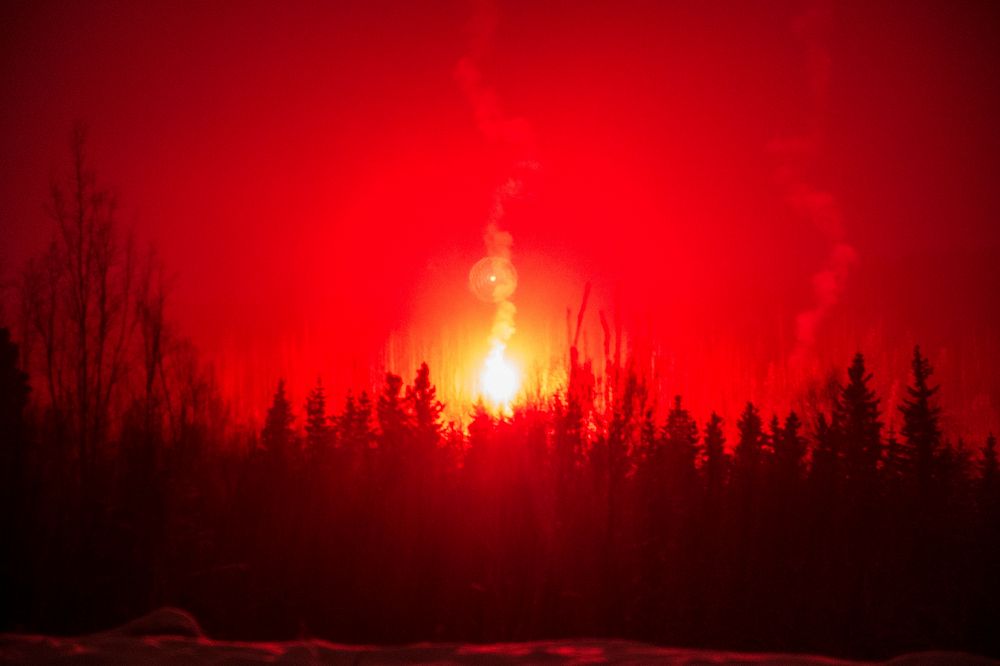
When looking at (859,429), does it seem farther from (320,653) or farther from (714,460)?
(320,653)

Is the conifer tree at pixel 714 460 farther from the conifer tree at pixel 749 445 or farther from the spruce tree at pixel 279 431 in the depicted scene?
the spruce tree at pixel 279 431

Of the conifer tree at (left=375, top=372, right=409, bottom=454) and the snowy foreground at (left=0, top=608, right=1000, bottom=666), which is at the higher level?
the conifer tree at (left=375, top=372, right=409, bottom=454)

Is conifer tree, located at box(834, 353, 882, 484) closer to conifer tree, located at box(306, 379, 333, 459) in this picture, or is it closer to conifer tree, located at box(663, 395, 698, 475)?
conifer tree, located at box(663, 395, 698, 475)

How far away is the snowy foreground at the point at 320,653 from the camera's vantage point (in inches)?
238

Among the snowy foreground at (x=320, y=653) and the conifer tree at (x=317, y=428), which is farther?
the conifer tree at (x=317, y=428)

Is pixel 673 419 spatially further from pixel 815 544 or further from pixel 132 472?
pixel 132 472

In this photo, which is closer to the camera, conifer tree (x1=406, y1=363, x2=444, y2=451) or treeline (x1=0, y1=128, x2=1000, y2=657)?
treeline (x1=0, y1=128, x2=1000, y2=657)

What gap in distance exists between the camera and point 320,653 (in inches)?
250

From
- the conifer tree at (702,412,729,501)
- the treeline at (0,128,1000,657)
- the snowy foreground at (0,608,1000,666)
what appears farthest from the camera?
the conifer tree at (702,412,729,501)

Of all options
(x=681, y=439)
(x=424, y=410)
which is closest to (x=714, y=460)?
(x=681, y=439)

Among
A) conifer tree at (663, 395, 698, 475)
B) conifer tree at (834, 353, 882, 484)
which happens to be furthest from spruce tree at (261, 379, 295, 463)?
conifer tree at (834, 353, 882, 484)

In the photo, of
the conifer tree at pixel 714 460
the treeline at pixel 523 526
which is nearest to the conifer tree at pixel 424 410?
the treeline at pixel 523 526

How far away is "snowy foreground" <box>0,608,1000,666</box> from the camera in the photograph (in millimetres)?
6055

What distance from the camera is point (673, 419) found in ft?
230
